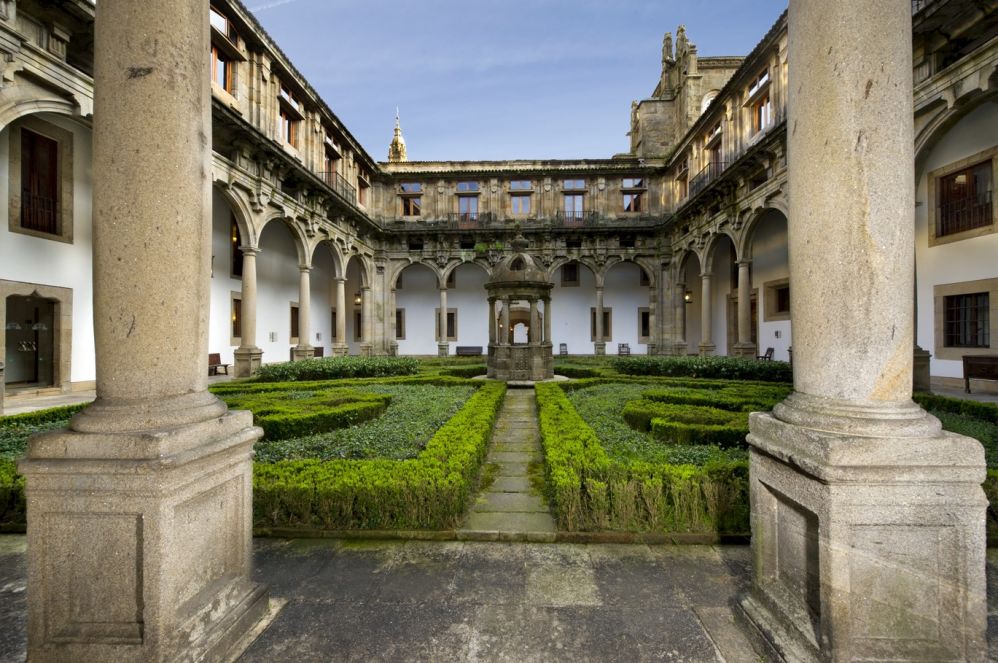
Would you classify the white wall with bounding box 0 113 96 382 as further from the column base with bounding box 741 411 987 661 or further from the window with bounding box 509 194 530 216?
the window with bounding box 509 194 530 216

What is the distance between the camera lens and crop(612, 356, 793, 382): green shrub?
35.3ft

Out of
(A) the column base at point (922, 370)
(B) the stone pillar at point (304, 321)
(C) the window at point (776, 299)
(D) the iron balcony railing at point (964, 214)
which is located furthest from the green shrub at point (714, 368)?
(B) the stone pillar at point (304, 321)

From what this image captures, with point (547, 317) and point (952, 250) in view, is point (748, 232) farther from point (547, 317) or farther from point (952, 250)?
point (547, 317)

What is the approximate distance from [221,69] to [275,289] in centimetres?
805

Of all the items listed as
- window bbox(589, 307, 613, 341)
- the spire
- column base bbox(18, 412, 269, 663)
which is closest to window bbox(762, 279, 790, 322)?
window bbox(589, 307, 613, 341)

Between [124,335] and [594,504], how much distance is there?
9.66ft

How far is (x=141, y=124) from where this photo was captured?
1.99 meters

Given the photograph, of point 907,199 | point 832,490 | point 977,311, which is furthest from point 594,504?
point 977,311

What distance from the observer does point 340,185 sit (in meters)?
19.2

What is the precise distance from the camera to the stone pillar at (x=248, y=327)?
13.2 meters

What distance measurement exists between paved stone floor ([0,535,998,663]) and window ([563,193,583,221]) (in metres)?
22.0

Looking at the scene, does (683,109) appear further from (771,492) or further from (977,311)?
(771,492)

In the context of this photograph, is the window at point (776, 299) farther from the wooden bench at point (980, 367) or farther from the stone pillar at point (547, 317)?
the stone pillar at point (547, 317)

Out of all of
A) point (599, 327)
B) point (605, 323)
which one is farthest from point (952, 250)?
point (605, 323)
